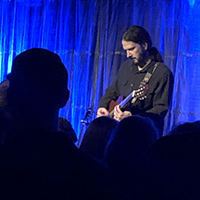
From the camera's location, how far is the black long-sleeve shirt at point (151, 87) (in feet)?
6.96

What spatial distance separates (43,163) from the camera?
568mm

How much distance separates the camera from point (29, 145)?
592 mm

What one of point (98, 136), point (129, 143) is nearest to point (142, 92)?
point (98, 136)

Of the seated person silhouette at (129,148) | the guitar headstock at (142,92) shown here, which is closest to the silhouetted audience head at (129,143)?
the seated person silhouette at (129,148)

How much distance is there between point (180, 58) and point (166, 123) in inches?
26.9

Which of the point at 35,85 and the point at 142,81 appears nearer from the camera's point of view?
the point at 35,85

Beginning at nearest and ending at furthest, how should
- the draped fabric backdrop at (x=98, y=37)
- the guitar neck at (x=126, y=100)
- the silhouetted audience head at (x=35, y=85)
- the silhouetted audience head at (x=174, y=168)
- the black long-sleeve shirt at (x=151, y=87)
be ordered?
the silhouetted audience head at (x=174, y=168), the silhouetted audience head at (x=35, y=85), the black long-sleeve shirt at (x=151, y=87), the guitar neck at (x=126, y=100), the draped fabric backdrop at (x=98, y=37)

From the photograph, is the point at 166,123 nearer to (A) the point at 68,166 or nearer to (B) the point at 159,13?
(B) the point at 159,13

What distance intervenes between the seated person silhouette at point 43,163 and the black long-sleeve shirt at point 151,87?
1.49 meters

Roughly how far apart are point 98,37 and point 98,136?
124 inches

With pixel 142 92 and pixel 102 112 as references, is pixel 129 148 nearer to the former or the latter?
pixel 142 92

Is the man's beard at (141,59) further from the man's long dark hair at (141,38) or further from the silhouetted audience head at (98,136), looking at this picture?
the silhouetted audience head at (98,136)

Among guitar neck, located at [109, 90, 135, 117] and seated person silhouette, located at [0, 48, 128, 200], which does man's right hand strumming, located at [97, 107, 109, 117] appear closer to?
guitar neck, located at [109, 90, 135, 117]

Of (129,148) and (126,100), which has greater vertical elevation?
(129,148)
